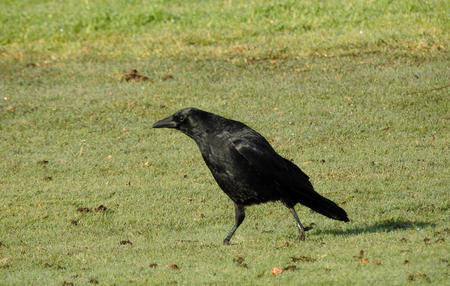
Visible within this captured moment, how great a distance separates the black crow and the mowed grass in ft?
1.30

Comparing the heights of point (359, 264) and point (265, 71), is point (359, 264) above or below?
above

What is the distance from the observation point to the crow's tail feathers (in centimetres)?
736

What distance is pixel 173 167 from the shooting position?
10898 millimetres

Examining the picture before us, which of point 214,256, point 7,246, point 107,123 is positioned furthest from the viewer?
point 107,123

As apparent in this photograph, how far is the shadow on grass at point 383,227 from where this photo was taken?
762cm

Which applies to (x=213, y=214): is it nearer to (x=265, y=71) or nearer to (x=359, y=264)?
(x=359, y=264)

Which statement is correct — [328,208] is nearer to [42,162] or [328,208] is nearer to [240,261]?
[240,261]

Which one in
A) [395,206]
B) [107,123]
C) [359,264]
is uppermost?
[359,264]

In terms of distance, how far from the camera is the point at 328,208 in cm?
738

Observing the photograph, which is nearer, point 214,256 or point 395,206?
point 214,256

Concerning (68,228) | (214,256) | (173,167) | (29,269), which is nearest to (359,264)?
(214,256)

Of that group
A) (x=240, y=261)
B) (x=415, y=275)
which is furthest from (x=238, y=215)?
(x=415, y=275)

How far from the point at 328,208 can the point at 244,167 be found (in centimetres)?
93

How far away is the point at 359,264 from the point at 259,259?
863mm
